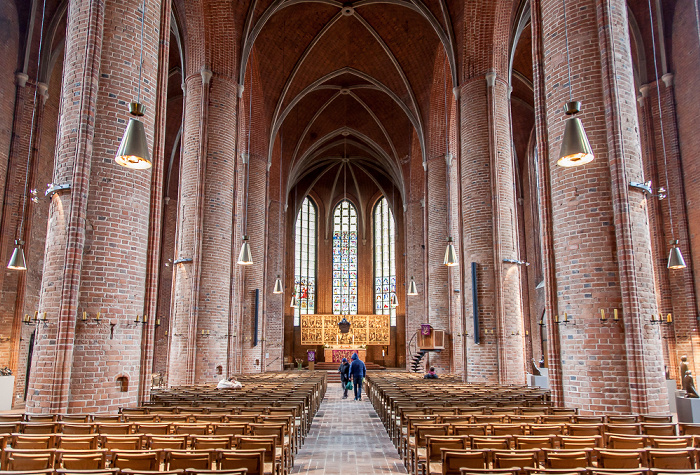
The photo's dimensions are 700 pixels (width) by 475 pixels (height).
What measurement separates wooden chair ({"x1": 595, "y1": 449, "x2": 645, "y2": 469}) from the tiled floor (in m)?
3.37

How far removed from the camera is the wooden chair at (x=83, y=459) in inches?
170

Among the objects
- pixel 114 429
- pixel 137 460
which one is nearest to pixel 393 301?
pixel 114 429

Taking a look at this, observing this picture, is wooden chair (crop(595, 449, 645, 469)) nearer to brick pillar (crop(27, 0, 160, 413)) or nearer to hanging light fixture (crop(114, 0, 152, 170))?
hanging light fixture (crop(114, 0, 152, 170))

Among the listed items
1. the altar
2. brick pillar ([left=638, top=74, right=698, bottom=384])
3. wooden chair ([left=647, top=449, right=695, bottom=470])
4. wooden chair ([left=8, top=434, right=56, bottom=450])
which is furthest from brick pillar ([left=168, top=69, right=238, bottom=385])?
the altar

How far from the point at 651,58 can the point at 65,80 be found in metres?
16.5

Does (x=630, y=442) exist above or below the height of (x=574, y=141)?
below

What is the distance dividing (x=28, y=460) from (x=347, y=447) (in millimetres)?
5829

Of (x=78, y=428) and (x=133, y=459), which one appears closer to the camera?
(x=133, y=459)

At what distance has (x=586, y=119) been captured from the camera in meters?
A: 8.73

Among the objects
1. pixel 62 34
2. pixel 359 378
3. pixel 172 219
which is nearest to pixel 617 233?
pixel 359 378

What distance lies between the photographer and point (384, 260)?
3841 centimetres

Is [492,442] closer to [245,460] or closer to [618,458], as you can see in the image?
[618,458]

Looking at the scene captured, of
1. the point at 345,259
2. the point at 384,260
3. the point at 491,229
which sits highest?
the point at 345,259

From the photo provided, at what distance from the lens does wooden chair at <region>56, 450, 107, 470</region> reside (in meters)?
4.31
